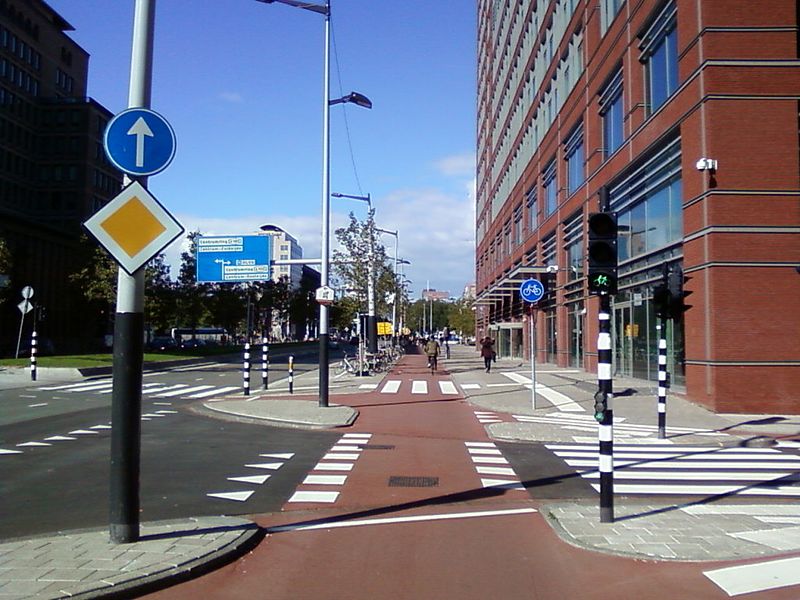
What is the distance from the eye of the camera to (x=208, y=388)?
1086 inches

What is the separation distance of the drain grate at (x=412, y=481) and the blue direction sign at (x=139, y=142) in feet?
17.4

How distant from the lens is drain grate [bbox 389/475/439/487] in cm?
1016

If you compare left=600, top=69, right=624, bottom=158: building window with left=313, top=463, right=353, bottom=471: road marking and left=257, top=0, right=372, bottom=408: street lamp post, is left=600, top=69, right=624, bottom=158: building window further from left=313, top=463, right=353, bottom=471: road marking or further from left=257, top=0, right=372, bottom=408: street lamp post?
left=313, top=463, right=353, bottom=471: road marking

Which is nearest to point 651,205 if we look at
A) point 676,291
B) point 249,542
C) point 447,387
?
point 447,387

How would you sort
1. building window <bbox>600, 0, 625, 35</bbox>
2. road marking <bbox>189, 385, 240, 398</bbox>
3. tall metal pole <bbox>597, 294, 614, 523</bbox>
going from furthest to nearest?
building window <bbox>600, 0, 625, 35</bbox>, road marking <bbox>189, 385, 240, 398</bbox>, tall metal pole <bbox>597, 294, 614, 523</bbox>

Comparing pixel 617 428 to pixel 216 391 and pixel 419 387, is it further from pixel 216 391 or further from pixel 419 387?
pixel 216 391

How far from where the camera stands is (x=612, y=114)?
29.1 metres

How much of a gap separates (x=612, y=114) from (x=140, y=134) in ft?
82.7

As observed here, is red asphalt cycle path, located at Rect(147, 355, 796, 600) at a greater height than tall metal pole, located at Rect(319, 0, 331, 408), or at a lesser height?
lesser

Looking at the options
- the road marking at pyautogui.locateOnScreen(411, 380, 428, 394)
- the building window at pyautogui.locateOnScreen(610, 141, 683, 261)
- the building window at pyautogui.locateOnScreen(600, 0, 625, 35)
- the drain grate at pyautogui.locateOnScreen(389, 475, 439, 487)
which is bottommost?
the drain grate at pyautogui.locateOnScreen(389, 475, 439, 487)

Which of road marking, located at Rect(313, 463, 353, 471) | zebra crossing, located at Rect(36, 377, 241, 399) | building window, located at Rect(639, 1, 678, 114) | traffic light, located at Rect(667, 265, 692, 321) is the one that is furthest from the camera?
zebra crossing, located at Rect(36, 377, 241, 399)

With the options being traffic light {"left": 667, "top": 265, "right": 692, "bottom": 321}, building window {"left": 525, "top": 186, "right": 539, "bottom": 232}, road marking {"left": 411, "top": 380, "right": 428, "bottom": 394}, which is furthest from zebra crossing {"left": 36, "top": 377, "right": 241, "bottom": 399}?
building window {"left": 525, "top": 186, "right": 539, "bottom": 232}

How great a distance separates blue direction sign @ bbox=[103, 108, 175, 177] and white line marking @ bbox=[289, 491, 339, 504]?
4.30 m

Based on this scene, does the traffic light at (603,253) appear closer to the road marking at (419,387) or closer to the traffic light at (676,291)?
the traffic light at (676,291)
